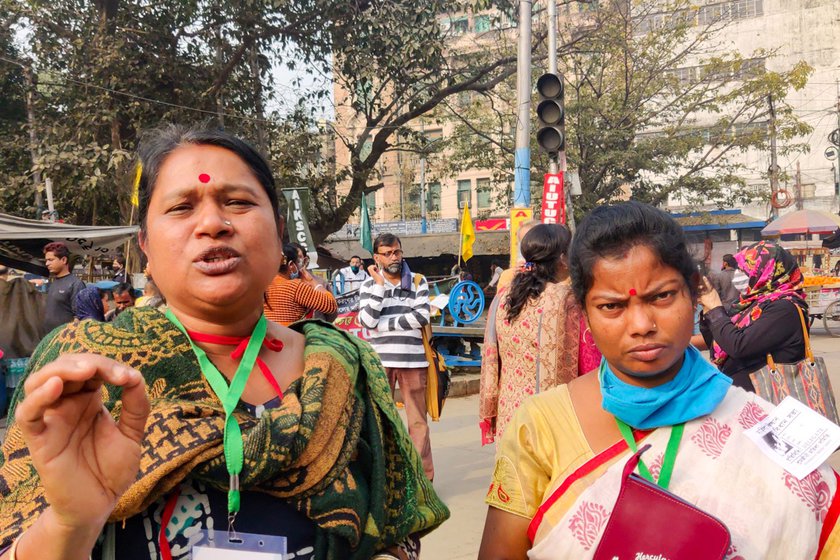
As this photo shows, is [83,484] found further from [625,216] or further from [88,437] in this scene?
[625,216]

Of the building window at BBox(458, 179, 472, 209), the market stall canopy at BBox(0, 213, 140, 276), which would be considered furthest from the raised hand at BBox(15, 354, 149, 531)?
the building window at BBox(458, 179, 472, 209)

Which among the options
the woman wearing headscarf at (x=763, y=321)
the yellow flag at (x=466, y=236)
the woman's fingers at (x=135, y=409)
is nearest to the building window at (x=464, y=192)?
the yellow flag at (x=466, y=236)

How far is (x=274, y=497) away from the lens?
4.24 feet

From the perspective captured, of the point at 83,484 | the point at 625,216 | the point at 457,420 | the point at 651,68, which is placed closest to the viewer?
the point at 83,484

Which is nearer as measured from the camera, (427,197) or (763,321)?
(763,321)

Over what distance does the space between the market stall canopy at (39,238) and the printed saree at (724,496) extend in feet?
24.2

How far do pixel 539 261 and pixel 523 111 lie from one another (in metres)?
6.56

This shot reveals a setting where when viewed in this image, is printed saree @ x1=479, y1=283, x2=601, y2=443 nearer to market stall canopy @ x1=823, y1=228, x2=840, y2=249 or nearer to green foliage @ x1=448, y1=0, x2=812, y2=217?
green foliage @ x1=448, y1=0, x2=812, y2=217

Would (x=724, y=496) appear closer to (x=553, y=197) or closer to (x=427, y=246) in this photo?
(x=553, y=197)

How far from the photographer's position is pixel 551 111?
8625 millimetres

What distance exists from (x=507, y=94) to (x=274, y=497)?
22.9 m

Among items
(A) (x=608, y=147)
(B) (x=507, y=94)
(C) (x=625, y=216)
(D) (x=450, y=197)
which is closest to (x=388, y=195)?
(D) (x=450, y=197)

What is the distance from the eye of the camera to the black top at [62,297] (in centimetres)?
725

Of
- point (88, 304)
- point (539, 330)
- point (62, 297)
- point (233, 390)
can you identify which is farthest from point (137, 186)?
point (62, 297)
